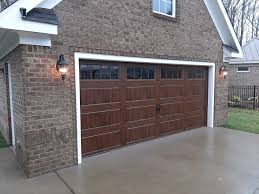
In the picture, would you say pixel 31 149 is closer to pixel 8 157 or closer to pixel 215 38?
pixel 8 157

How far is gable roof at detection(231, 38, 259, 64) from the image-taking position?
18.5 meters

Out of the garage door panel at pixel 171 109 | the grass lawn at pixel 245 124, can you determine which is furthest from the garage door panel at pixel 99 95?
the grass lawn at pixel 245 124

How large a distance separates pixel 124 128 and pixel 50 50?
296 centimetres

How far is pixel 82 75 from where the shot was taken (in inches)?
223

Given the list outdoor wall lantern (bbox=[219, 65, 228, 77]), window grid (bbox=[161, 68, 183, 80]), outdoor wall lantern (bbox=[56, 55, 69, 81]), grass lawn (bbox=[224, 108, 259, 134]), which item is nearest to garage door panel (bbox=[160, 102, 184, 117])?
window grid (bbox=[161, 68, 183, 80])

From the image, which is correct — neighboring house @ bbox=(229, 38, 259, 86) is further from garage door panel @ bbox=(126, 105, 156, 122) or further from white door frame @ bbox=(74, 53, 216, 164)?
garage door panel @ bbox=(126, 105, 156, 122)

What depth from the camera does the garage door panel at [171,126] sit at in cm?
777

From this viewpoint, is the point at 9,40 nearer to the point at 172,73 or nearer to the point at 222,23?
the point at 172,73

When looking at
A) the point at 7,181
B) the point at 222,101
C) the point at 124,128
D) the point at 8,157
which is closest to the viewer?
the point at 7,181

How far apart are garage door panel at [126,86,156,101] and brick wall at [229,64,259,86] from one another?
14.3 metres

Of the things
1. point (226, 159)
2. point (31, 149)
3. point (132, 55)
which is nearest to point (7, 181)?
point (31, 149)

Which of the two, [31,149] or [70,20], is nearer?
[31,149]

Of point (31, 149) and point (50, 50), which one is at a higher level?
point (50, 50)

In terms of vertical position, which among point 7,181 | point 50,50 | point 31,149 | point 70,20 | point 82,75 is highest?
point 70,20
